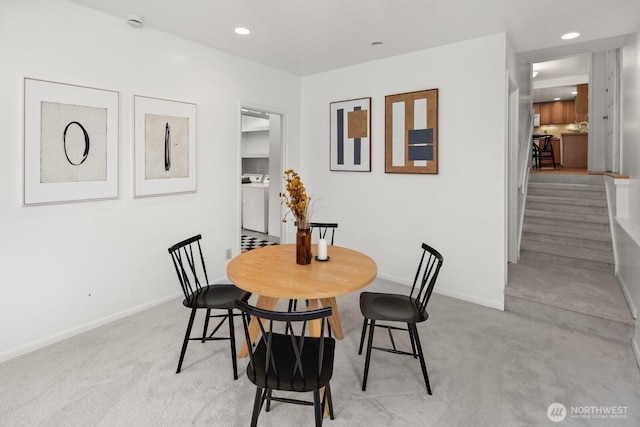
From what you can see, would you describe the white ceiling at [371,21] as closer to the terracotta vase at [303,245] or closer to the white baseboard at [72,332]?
the terracotta vase at [303,245]

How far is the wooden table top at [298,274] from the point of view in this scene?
1933 mm

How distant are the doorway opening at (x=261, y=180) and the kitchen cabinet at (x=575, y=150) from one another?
714 cm

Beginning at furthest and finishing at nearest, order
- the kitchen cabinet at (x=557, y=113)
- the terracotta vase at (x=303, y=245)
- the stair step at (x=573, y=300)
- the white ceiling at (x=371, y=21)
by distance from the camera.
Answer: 1. the kitchen cabinet at (x=557, y=113)
2. the stair step at (x=573, y=300)
3. the white ceiling at (x=371, y=21)
4. the terracotta vase at (x=303, y=245)

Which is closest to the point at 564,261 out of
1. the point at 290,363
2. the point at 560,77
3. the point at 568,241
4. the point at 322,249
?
the point at 568,241

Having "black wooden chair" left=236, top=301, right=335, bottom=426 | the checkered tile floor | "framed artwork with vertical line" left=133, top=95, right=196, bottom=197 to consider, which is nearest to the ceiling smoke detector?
"framed artwork with vertical line" left=133, top=95, right=196, bottom=197

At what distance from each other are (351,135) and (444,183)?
1353 mm

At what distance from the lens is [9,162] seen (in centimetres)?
245

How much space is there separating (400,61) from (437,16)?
103cm

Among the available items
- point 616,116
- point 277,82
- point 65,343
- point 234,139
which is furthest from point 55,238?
point 616,116

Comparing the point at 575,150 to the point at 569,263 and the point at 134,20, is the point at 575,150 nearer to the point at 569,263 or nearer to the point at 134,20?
the point at 569,263

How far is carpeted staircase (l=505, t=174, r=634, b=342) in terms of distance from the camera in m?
2.97

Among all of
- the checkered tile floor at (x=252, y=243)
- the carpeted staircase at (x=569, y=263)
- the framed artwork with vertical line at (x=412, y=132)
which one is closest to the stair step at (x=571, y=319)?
the carpeted staircase at (x=569, y=263)

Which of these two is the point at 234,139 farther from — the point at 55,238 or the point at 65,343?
the point at 65,343

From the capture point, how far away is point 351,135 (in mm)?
4477
